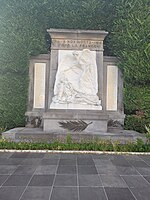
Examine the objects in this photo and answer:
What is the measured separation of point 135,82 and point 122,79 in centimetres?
61

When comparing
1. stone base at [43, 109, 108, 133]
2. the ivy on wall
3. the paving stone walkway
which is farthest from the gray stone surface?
the ivy on wall

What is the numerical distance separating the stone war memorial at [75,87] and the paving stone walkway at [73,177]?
2.42 metres

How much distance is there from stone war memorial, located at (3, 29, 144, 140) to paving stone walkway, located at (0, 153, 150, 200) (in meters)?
2.42

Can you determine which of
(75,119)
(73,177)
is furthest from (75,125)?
(73,177)

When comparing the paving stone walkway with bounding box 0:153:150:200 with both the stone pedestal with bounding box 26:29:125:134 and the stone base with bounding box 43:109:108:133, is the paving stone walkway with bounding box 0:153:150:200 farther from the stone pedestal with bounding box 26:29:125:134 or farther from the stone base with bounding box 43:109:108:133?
the stone pedestal with bounding box 26:29:125:134

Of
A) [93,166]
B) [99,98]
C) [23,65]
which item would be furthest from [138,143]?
[23,65]

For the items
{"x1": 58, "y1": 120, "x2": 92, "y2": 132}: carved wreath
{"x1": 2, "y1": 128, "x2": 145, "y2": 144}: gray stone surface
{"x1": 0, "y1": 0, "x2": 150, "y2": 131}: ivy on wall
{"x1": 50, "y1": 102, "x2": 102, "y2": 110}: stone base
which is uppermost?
{"x1": 0, "y1": 0, "x2": 150, "y2": 131}: ivy on wall

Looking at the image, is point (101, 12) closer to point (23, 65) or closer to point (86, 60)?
point (86, 60)

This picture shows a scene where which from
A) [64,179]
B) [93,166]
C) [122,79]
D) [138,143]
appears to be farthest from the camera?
[122,79]

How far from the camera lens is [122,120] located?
31.6 ft

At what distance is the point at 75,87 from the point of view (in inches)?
362

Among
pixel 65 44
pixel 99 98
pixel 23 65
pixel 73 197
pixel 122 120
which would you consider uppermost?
pixel 65 44

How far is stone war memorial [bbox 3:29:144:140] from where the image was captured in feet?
28.1

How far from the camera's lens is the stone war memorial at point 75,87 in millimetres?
8562
